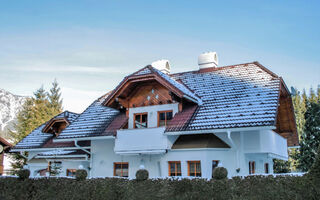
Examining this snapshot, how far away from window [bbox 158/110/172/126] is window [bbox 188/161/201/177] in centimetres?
275

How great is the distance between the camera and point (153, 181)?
11070 millimetres

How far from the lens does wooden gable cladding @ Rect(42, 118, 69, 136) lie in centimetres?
2247

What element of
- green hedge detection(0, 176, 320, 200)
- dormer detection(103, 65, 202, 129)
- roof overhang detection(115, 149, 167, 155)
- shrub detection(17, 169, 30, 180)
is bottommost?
green hedge detection(0, 176, 320, 200)

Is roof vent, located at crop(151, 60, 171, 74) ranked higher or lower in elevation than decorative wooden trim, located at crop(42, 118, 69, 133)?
higher

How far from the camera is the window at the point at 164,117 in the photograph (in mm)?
16766

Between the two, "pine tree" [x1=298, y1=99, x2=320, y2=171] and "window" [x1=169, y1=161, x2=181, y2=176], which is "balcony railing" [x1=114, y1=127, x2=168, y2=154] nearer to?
"window" [x1=169, y1=161, x2=181, y2=176]

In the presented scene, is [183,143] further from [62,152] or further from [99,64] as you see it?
[62,152]

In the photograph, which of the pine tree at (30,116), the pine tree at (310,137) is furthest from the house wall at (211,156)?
the pine tree at (30,116)

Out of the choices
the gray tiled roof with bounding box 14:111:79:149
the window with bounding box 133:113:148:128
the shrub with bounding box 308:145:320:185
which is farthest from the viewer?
the gray tiled roof with bounding box 14:111:79:149

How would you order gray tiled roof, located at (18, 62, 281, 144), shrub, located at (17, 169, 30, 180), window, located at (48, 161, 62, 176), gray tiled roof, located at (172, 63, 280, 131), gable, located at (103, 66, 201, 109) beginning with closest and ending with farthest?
gray tiled roof, located at (172, 63, 280, 131) → gray tiled roof, located at (18, 62, 281, 144) → shrub, located at (17, 169, 30, 180) → gable, located at (103, 66, 201, 109) → window, located at (48, 161, 62, 176)

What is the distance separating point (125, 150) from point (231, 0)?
8.52 m

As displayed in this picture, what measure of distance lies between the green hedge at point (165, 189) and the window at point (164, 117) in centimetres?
548

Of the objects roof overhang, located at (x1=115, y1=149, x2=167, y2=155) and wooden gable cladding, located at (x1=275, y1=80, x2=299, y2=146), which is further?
wooden gable cladding, located at (x1=275, y1=80, x2=299, y2=146)

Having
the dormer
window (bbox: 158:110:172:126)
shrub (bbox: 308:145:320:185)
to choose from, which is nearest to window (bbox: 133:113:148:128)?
the dormer
